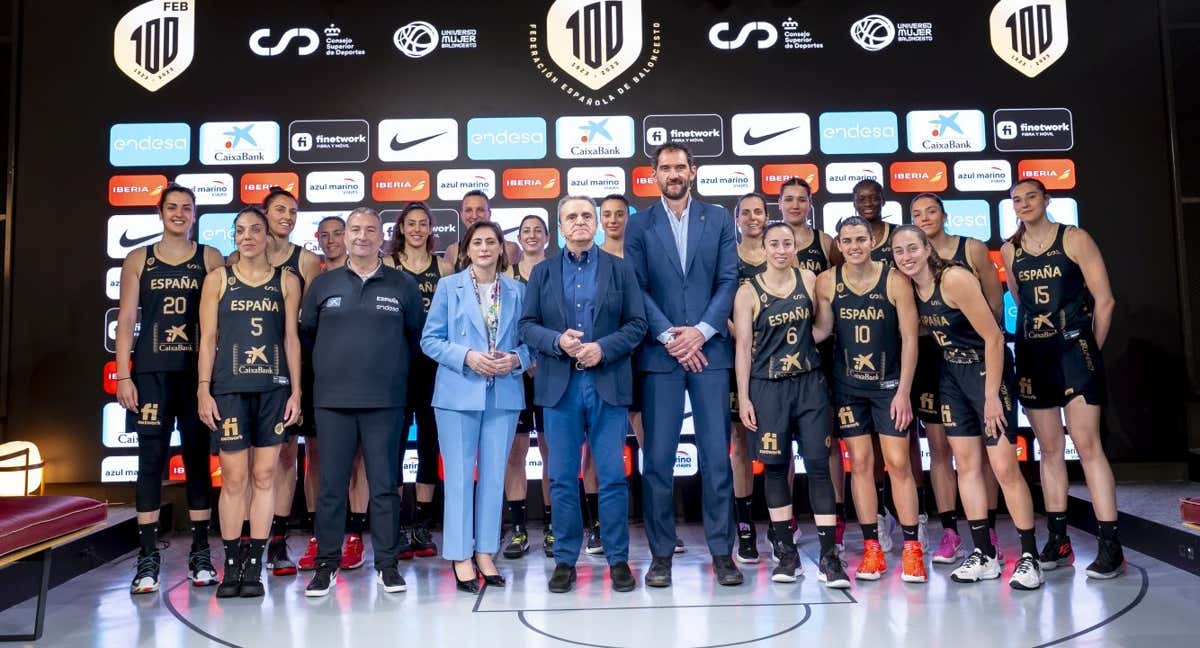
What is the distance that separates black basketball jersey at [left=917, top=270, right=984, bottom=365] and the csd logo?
2591mm

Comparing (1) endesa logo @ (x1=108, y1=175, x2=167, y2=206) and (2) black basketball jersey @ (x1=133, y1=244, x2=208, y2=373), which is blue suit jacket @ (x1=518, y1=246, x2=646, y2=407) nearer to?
(2) black basketball jersey @ (x1=133, y1=244, x2=208, y2=373)

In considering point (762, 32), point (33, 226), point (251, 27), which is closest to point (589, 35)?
point (762, 32)

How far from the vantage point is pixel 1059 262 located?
12.6ft

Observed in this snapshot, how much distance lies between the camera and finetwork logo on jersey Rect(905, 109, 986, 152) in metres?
5.54

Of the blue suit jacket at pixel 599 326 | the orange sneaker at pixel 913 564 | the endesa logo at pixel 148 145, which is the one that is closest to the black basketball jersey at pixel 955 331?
the orange sneaker at pixel 913 564

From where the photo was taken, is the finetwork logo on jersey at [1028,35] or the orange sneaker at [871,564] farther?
the finetwork logo on jersey at [1028,35]

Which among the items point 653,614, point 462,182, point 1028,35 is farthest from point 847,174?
point 653,614

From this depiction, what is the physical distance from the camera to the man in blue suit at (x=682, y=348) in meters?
3.60

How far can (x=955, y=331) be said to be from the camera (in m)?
3.65

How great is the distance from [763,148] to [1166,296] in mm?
2656

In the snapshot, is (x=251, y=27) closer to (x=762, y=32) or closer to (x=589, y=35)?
(x=589, y=35)

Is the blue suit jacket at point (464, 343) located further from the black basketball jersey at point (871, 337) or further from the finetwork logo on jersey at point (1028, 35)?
the finetwork logo on jersey at point (1028, 35)

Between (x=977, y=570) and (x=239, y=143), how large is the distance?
4.75 meters

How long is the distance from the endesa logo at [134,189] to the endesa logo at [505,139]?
1929mm
